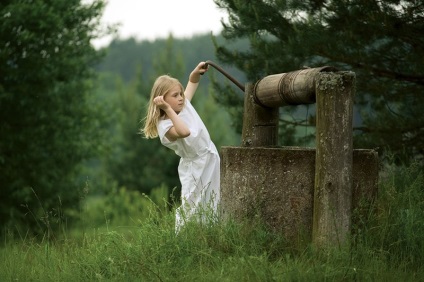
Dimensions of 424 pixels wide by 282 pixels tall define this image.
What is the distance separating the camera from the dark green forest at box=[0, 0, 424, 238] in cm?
797

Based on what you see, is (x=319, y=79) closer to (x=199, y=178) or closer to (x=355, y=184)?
(x=355, y=184)

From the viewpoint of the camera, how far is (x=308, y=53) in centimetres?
819

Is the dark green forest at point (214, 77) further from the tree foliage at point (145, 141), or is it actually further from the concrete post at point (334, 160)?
the tree foliage at point (145, 141)

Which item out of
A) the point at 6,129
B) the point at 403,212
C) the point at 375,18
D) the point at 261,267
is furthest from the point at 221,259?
the point at 6,129

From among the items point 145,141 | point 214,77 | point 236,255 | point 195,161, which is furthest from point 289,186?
point 145,141

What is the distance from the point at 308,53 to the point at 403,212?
3.19 m

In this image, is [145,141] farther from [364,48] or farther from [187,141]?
[187,141]

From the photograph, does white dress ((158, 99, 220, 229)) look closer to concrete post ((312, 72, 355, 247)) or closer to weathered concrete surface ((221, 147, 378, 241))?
weathered concrete surface ((221, 147, 378, 241))

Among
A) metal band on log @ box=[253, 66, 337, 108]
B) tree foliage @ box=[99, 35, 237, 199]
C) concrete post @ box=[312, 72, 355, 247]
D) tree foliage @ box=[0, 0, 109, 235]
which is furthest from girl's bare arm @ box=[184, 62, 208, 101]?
tree foliage @ box=[99, 35, 237, 199]

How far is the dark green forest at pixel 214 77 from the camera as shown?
314 inches

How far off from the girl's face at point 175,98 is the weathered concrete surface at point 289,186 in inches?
38.5

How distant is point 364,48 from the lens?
8.13m

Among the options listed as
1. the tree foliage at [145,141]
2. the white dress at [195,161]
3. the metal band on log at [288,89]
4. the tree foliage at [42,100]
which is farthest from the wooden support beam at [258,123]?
the tree foliage at [145,141]

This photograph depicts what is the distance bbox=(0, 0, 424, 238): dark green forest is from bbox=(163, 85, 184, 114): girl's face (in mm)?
925
